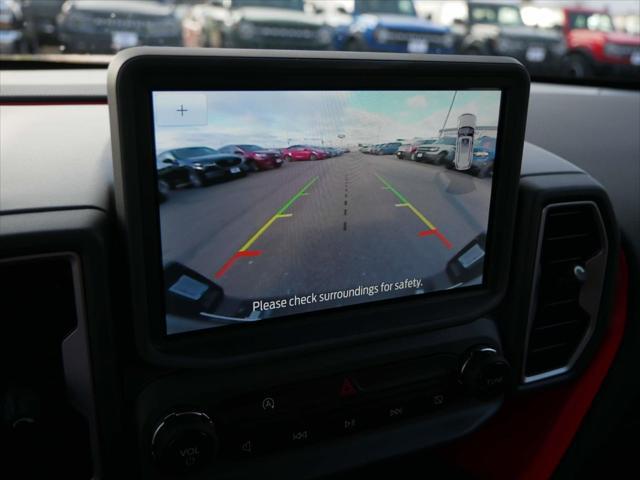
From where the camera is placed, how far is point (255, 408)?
1.49 meters

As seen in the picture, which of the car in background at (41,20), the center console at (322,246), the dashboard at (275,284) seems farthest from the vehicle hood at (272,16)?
the center console at (322,246)

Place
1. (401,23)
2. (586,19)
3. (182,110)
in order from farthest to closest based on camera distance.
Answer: (586,19), (401,23), (182,110)

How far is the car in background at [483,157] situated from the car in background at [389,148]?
0.70 feet

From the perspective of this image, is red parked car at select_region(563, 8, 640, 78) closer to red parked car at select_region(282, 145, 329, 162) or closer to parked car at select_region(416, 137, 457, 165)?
parked car at select_region(416, 137, 457, 165)

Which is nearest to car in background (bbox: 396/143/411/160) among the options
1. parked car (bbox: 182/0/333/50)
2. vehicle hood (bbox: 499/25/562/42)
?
parked car (bbox: 182/0/333/50)

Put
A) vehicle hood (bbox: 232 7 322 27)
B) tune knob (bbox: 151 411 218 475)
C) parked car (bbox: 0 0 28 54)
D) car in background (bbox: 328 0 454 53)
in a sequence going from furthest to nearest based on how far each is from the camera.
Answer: car in background (bbox: 328 0 454 53) → vehicle hood (bbox: 232 7 322 27) → parked car (bbox: 0 0 28 54) → tune knob (bbox: 151 411 218 475)

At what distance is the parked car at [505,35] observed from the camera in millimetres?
4258

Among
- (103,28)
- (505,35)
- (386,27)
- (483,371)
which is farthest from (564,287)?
(505,35)

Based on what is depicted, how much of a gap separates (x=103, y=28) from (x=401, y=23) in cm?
459

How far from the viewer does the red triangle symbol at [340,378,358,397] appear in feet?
5.24

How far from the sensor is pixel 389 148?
4.71ft

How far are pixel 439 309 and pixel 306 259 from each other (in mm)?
417

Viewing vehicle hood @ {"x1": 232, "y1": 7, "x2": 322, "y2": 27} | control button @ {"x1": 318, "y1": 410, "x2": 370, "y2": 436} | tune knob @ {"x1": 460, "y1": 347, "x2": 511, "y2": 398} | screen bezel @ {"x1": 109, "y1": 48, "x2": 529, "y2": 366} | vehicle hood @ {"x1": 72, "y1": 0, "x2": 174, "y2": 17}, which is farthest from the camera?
vehicle hood @ {"x1": 232, "y1": 7, "x2": 322, "y2": 27}

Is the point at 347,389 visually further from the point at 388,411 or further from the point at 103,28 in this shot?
the point at 103,28
